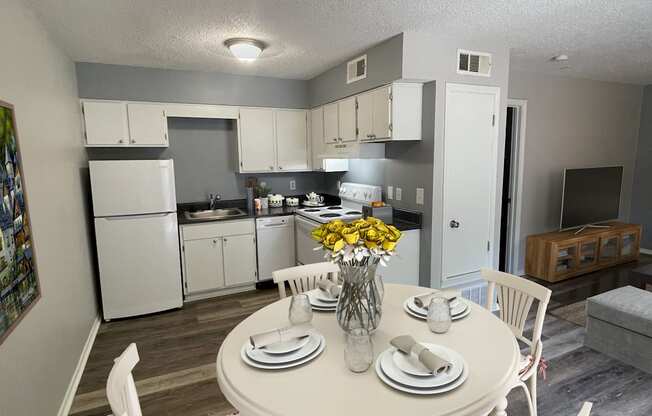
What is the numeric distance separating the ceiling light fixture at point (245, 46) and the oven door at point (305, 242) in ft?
5.38

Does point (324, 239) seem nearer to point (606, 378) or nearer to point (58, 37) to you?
point (606, 378)

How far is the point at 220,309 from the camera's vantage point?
3637 millimetres

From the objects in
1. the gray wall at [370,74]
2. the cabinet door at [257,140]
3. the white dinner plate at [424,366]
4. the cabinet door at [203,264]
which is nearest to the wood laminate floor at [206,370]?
the cabinet door at [203,264]

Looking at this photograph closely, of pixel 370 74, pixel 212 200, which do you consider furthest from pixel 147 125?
pixel 370 74

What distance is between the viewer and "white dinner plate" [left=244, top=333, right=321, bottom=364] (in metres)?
1.31

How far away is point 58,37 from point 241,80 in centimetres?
171

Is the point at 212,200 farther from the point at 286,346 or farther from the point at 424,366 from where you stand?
the point at 424,366

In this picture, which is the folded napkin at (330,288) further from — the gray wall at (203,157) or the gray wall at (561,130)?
the gray wall at (561,130)

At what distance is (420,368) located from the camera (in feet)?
4.09

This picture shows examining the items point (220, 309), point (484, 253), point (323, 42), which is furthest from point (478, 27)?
point (220, 309)

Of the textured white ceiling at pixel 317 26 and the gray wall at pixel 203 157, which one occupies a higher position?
the textured white ceiling at pixel 317 26

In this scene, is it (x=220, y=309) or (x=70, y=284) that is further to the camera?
(x=220, y=309)

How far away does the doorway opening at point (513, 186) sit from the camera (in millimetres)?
4199

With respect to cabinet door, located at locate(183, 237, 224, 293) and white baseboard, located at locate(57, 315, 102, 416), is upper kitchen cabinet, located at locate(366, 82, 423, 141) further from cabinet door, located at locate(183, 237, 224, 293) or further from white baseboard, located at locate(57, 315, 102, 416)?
white baseboard, located at locate(57, 315, 102, 416)
